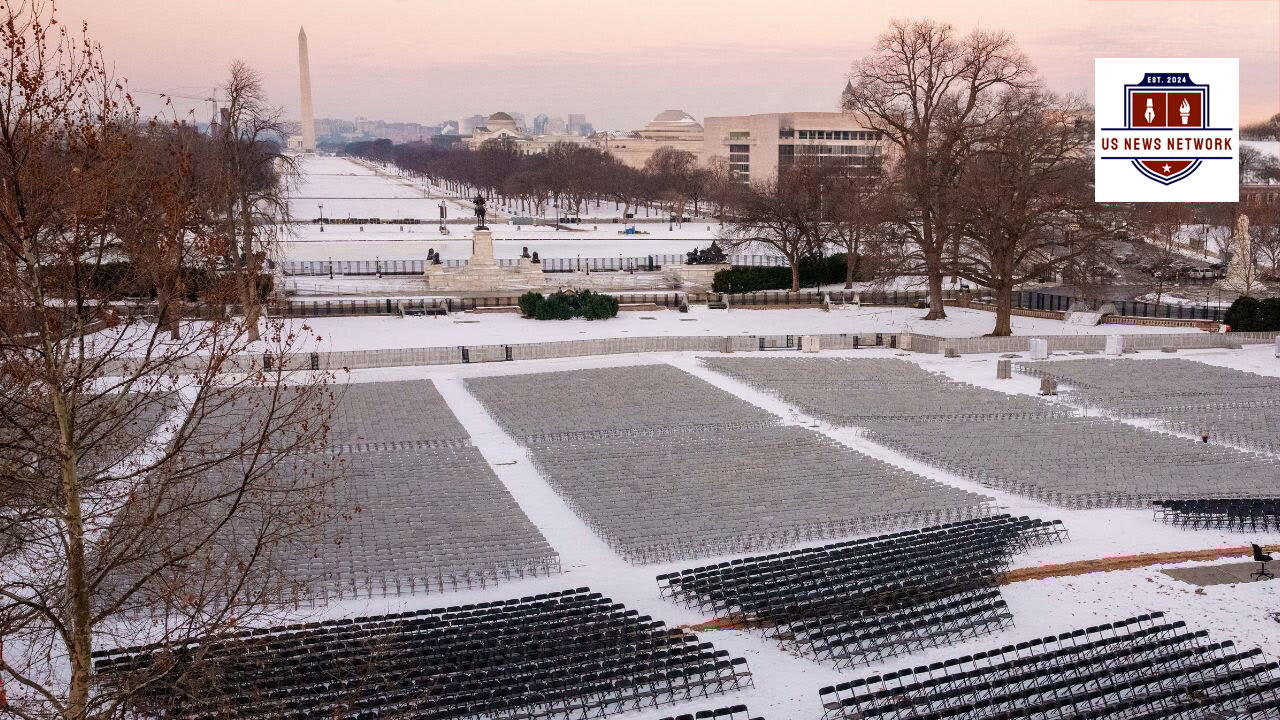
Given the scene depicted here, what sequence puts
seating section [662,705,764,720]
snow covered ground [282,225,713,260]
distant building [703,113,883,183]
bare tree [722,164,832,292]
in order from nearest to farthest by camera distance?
seating section [662,705,764,720] → bare tree [722,164,832,292] → snow covered ground [282,225,713,260] → distant building [703,113,883,183]

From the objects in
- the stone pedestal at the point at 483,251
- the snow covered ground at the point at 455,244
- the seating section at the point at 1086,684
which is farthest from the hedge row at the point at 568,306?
the seating section at the point at 1086,684

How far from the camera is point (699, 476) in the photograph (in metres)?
25.9

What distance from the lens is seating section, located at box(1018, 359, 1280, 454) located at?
Answer: 3017 cm

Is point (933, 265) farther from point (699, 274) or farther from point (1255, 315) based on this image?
point (699, 274)

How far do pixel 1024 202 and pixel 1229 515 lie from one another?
80.9 feet

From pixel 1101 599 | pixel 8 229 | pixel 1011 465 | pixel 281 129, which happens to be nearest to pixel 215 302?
pixel 8 229

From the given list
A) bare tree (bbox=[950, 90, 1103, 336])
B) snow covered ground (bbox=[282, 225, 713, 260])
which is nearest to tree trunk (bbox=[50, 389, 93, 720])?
bare tree (bbox=[950, 90, 1103, 336])

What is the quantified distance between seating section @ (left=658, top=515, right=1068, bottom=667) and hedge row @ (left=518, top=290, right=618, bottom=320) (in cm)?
3160

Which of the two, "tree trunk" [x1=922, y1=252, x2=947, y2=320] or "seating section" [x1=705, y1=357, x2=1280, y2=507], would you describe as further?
"tree trunk" [x1=922, y1=252, x2=947, y2=320]

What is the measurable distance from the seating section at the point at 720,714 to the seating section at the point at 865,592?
2.18m

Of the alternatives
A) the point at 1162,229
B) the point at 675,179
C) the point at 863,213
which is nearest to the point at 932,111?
the point at 863,213

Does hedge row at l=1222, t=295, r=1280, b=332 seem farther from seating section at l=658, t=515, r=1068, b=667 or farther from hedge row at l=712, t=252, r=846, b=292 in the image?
seating section at l=658, t=515, r=1068, b=667

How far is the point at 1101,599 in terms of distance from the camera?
742 inches

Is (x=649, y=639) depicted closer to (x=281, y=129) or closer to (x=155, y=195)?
(x=155, y=195)
